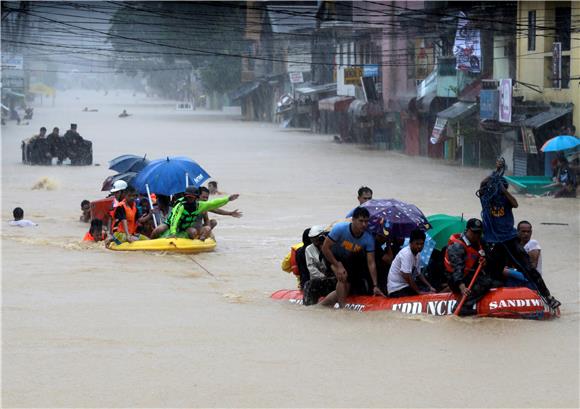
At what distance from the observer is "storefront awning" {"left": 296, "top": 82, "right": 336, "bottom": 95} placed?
66.2 m

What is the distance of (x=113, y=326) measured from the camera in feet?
41.7

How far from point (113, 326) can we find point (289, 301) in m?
2.52

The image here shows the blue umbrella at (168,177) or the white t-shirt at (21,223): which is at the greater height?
the blue umbrella at (168,177)

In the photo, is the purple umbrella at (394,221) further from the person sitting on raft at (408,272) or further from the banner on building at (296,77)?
the banner on building at (296,77)

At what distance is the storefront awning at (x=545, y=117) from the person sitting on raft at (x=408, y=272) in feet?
62.7

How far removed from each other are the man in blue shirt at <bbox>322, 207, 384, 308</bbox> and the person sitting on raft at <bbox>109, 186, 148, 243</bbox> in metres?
6.20

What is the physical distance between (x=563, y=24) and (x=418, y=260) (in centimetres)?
2131

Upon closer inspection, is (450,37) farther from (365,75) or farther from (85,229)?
(85,229)

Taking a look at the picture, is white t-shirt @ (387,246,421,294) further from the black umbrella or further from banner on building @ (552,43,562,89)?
banner on building @ (552,43,562,89)

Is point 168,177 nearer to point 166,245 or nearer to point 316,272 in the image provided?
point 166,245

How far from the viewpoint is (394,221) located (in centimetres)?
1356

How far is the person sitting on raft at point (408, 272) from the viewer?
41.4 feet

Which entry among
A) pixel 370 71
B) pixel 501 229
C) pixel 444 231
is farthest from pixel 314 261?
pixel 370 71

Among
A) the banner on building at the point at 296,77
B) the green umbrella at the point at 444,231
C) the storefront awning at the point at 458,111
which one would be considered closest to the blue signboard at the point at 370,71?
the storefront awning at the point at 458,111
